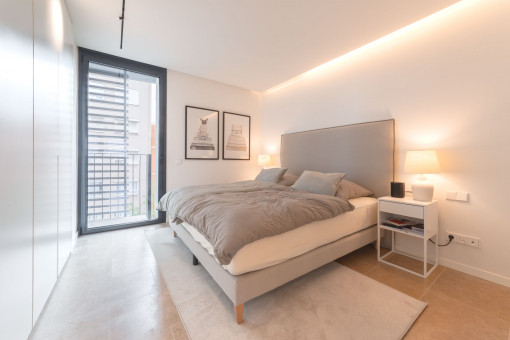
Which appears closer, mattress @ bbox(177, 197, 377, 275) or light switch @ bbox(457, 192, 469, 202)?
mattress @ bbox(177, 197, 377, 275)

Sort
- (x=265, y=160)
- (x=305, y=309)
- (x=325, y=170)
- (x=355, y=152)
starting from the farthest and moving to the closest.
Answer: (x=265, y=160), (x=325, y=170), (x=355, y=152), (x=305, y=309)

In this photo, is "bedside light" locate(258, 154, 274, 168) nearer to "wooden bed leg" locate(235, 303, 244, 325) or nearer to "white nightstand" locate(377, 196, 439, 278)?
"white nightstand" locate(377, 196, 439, 278)

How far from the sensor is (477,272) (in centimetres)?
188

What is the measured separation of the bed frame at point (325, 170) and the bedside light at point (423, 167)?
1.32 feet

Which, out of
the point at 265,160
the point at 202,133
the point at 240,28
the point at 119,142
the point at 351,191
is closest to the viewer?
the point at 240,28

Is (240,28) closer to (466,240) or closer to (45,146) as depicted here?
(45,146)

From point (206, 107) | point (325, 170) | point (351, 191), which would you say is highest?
point (206, 107)

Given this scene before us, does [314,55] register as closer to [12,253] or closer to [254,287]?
[254,287]

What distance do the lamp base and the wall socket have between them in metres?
0.46

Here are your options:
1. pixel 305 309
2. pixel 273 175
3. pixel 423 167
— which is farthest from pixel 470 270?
pixel 273 175

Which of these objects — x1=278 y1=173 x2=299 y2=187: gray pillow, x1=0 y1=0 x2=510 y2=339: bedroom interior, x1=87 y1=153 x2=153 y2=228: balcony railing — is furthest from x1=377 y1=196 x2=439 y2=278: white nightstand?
x1=87 y1=153 x2=153 y2=228: balcony railing

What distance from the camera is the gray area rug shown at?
1247 mm

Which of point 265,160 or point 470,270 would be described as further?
point 265,160

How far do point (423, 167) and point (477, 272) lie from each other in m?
1.09
